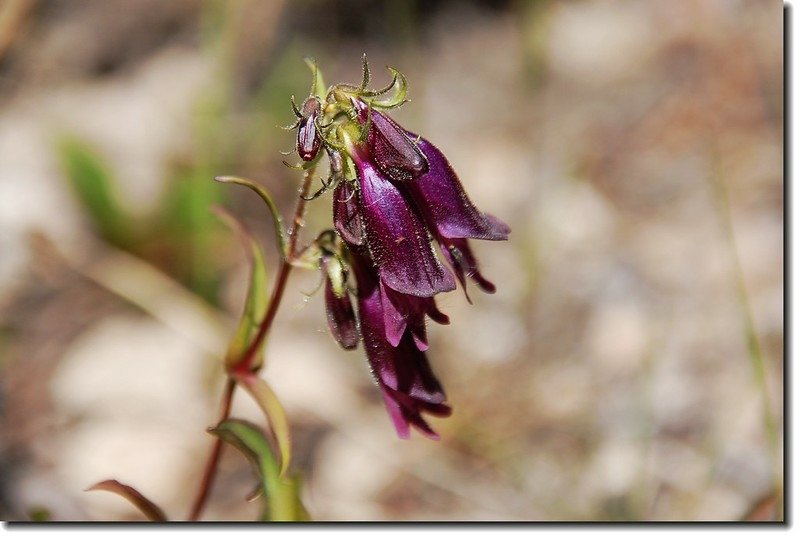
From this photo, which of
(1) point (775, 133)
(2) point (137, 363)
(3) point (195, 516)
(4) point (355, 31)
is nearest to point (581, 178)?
(1) point (775, 133)

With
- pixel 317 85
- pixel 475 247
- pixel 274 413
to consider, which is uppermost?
pixel 317 85

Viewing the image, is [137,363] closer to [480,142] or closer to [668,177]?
[480,142]

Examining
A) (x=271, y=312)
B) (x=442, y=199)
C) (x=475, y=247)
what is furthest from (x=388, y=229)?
(x=475, y=247)

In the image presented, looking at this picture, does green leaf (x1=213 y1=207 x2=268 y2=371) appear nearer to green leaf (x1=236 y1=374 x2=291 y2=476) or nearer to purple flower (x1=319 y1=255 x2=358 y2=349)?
green leaf (x1=236 y1=374 x2=291 y2=476)

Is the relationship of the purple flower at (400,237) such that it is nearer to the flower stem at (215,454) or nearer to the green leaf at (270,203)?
the green leaf at (270,203)

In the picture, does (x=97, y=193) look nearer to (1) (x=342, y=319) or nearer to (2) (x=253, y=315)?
(2) (x=253, y=315)

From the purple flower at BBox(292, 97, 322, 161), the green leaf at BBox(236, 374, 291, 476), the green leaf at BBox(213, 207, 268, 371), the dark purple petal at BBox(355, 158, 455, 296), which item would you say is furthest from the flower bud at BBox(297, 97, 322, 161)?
the green leaf at BBox(236, 374, 291, 476)
